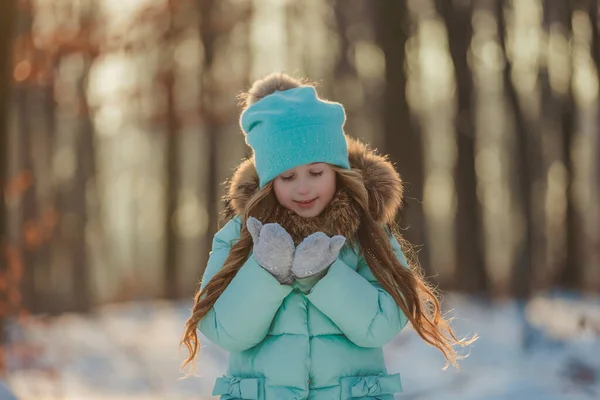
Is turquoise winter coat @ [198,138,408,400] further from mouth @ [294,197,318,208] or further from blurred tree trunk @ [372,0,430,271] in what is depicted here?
blurred tree trunk @ [372,0,430,271]

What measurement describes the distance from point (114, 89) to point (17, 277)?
905 centimetres

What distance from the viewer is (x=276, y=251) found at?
3.01m

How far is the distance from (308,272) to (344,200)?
0.42m

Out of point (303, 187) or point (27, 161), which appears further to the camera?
point (27, 161)

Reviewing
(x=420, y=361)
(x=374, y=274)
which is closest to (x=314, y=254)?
(x=374, y=274)

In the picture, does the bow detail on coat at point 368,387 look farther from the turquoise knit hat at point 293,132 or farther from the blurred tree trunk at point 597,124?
the blurred tree trunk at point 597,124

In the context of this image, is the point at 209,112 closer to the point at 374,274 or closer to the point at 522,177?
the point at 522,177

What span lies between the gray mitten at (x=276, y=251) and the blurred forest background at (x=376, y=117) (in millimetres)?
7705

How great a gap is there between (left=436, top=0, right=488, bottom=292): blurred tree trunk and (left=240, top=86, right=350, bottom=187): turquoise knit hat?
479 inches

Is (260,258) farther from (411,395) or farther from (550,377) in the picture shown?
(550,377)

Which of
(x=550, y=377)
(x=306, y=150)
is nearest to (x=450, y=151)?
(x=550, y=377)

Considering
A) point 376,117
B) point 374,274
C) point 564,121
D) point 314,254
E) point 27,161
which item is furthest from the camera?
point 376,117

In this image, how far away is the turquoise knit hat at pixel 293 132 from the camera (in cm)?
332

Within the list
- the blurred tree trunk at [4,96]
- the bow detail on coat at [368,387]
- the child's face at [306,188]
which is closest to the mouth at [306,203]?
the child's face at [306,188]
